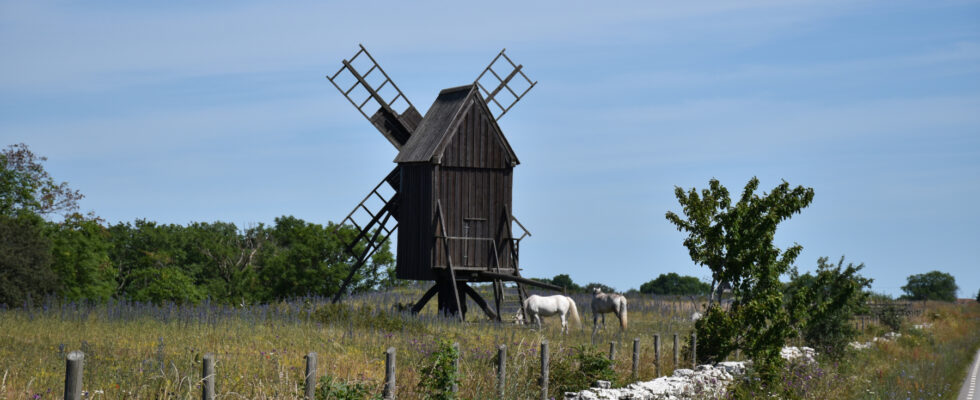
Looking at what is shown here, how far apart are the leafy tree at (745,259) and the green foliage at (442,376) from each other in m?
10.8

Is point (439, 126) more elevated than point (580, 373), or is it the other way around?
point (439, 126)

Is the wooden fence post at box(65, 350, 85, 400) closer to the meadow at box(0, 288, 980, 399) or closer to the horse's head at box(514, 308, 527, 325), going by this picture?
the meadow at box(0, 288, 980, 399)

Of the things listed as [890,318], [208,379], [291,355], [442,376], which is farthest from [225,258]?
[208,379]

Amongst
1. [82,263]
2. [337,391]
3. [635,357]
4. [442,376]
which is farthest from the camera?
[82,263]

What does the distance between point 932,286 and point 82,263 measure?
103 metres

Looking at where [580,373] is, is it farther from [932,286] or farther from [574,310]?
[932,286]

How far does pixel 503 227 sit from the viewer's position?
1326 inches

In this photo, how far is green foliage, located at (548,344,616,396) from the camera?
16.4m

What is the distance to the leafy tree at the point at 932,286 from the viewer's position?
372 ft

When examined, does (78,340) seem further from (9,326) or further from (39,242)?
(39,242)

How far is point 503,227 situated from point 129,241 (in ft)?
89.2

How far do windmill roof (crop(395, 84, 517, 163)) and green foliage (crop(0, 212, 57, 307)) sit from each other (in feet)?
42.7

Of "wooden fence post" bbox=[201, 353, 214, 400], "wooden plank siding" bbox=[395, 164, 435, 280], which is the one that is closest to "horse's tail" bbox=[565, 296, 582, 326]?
"wooden plank siding" bbox=[395, 164, 435, 280]

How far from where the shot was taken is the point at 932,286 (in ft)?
378
